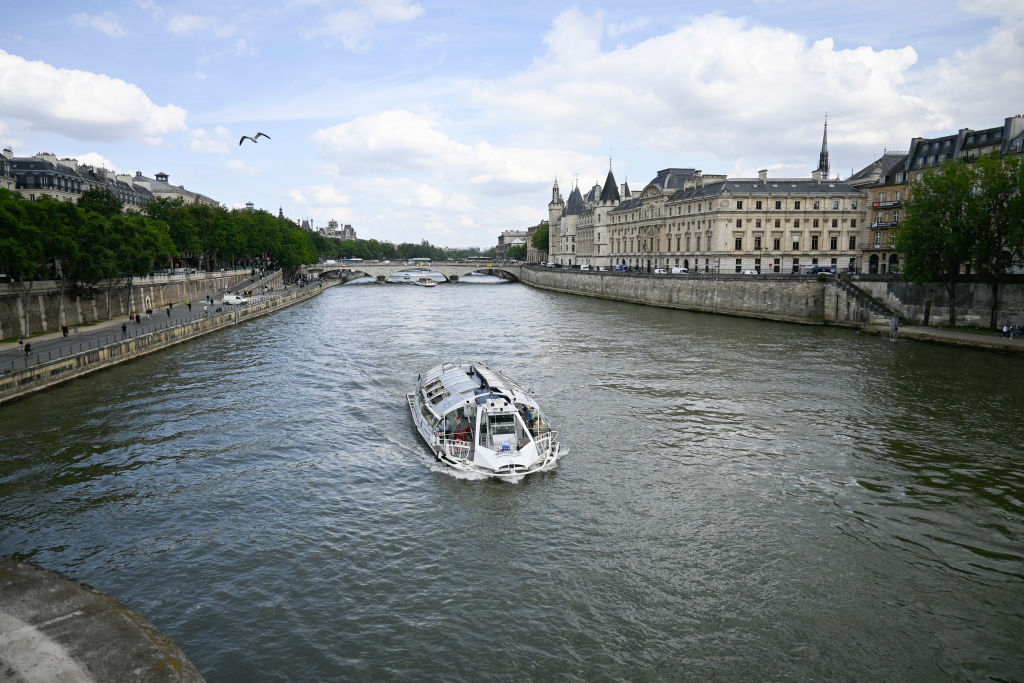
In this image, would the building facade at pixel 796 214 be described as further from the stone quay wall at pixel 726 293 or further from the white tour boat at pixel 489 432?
the white tour boat at pixel 489 432

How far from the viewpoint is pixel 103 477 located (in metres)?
20.9

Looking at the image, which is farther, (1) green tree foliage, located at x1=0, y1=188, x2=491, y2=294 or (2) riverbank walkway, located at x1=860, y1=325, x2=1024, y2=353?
(2) riverbank walkway, located at x1=860, y1=325, x2=1024, y2=353

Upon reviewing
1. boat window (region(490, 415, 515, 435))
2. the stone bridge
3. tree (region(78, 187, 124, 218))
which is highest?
tree (region(78, 187, 124, 218))

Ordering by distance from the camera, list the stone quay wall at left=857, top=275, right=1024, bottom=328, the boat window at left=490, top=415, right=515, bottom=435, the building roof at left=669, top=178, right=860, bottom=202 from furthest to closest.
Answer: the building roof at left=669, top=178, right=860, bottom=202
the stone quay wall at left=857, top=275, right=1024, bottom=328
the boat window at left=490, top=415, right=515, bottom=435

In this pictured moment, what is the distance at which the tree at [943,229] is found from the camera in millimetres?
45688

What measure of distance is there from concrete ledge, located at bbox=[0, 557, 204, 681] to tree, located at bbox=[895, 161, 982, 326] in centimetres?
5246

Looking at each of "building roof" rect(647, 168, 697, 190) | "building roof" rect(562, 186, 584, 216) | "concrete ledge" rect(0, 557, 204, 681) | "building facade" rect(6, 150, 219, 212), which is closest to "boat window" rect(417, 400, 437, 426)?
"concrete ledge" rect(0, 557, 204, 681)

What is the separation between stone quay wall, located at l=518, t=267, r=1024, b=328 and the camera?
49375 mm

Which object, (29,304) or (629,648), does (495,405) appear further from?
(29,304)

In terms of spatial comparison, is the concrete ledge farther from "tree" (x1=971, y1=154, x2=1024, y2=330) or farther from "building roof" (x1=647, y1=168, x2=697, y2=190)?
"building roof" (x1=647, y1=168, x2=697, y2=190)

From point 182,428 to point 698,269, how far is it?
75424 millimetres

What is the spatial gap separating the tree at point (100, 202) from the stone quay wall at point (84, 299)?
8425mm

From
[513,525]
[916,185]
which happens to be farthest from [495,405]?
[916,185]

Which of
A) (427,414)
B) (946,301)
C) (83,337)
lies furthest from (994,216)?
(83,337)
